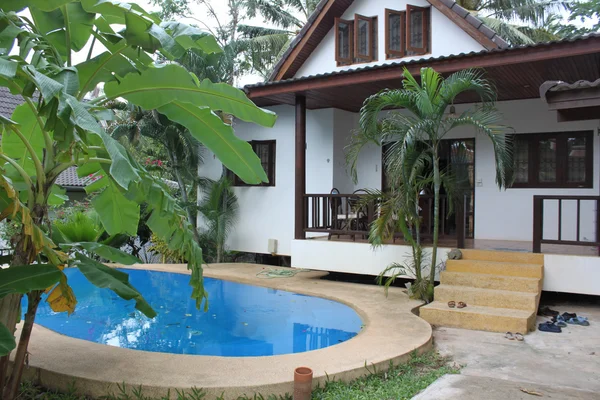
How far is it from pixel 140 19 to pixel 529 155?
31.3 feet

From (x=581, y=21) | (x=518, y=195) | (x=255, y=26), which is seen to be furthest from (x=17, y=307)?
(x=581, y=21)

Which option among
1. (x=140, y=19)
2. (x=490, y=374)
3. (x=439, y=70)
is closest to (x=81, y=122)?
(x=140, y=19)

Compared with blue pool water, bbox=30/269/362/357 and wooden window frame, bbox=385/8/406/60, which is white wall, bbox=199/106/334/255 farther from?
blue pool water, bbox=30/269/362/357

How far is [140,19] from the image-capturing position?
3.94 m

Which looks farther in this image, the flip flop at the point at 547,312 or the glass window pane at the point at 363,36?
the glass window pane at the point at 363,36

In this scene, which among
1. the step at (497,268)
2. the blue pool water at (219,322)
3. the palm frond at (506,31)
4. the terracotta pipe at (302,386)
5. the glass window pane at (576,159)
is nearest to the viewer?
the terracotta pipe at (302,386)

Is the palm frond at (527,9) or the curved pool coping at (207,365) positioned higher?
the palm frond at (527,9)

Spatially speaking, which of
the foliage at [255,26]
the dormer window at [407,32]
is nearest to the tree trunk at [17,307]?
the dormer window at [407,32]

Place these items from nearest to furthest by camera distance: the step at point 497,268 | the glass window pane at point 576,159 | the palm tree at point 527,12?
the step at point 497,268 < the glass window pane at point 576,159 < the palm tree at point 527,12

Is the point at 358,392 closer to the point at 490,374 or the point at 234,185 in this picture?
the point at 490,374

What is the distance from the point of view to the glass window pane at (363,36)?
12.8 metres

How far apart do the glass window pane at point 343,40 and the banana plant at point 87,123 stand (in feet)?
28.0

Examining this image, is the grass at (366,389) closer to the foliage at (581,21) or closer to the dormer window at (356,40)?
the dormer window at (356,40)

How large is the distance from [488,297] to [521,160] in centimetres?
459
